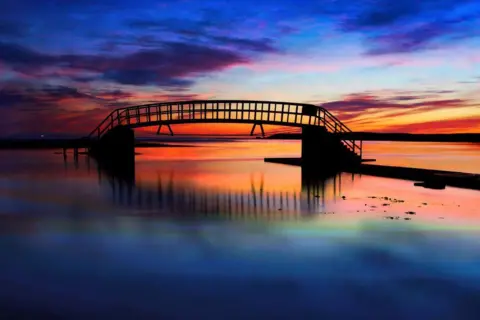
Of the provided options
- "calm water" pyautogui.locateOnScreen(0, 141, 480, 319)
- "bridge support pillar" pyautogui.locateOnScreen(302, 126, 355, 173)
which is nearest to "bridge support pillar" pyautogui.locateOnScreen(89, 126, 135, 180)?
"bridge support pillar" pyautogui.locateOnScreen(302, 126, 355, 173)

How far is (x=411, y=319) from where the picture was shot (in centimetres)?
850

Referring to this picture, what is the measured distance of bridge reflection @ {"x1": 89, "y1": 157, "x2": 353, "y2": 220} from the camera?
67.3ft

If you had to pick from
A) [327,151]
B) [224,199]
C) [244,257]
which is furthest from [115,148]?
[244,257]

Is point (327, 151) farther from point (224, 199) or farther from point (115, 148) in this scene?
point (115, 148)

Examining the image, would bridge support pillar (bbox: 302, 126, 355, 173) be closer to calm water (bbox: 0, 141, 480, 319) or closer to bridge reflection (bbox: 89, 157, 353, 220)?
bridge reflection (bbox: 89, 157, 353, 220)

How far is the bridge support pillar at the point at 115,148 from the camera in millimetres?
47438

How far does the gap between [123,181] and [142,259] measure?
22088 millimetres

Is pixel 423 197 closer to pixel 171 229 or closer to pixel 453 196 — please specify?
pixel 453 196

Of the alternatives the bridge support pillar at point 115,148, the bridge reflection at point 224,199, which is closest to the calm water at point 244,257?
the bridge reflection at point 224,199

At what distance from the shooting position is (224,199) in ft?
83.3

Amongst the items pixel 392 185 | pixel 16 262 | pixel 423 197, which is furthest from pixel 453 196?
pixel 16 262

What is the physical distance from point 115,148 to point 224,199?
24.7 m

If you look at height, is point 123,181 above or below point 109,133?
below

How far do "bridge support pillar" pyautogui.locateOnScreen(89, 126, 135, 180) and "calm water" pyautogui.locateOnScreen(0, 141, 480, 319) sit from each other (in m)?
22.4
